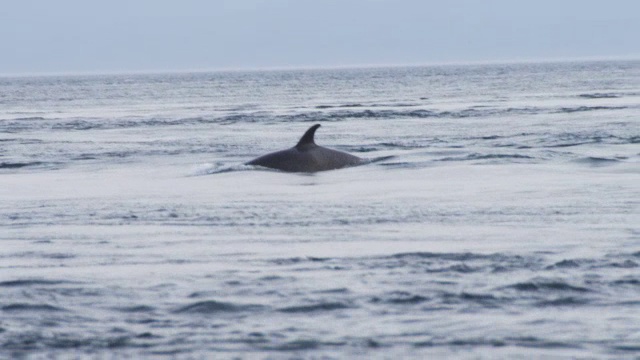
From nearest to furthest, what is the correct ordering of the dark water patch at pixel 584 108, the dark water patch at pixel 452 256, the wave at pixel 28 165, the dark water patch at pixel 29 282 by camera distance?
the dark water patch at pixel 29 282 → the dark water patch at pixel 452 256 → the wave at pixel 28 165 → the dark water patch at pixel 584 108

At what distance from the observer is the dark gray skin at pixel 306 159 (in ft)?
70.1

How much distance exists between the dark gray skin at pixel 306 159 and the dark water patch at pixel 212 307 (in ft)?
38.1

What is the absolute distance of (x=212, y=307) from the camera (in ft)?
31.2

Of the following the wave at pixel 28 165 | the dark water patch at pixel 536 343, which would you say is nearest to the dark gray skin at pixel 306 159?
the wave at pixel 28 165

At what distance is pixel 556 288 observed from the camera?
9930mm

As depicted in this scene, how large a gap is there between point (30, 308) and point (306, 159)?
39.6 feet

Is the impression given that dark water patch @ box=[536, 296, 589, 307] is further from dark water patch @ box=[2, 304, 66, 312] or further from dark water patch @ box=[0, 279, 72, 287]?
dark water patch @ box=[0, 279, 72, 287]

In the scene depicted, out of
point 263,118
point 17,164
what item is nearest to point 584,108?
point 263,118

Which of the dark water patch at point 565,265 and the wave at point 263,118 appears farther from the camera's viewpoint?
the wave at point 263,118

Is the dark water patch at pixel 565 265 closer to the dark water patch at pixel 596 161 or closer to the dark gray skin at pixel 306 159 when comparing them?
the dark gray skin at pixel 306 159

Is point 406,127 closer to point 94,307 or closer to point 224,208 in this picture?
point 224,208

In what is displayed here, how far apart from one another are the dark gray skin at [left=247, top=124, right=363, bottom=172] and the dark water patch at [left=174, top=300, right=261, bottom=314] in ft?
38.1

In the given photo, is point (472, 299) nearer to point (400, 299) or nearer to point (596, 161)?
point (400, 299)

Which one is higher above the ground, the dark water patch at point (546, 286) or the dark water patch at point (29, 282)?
the dark water patch at point (546, 286)
